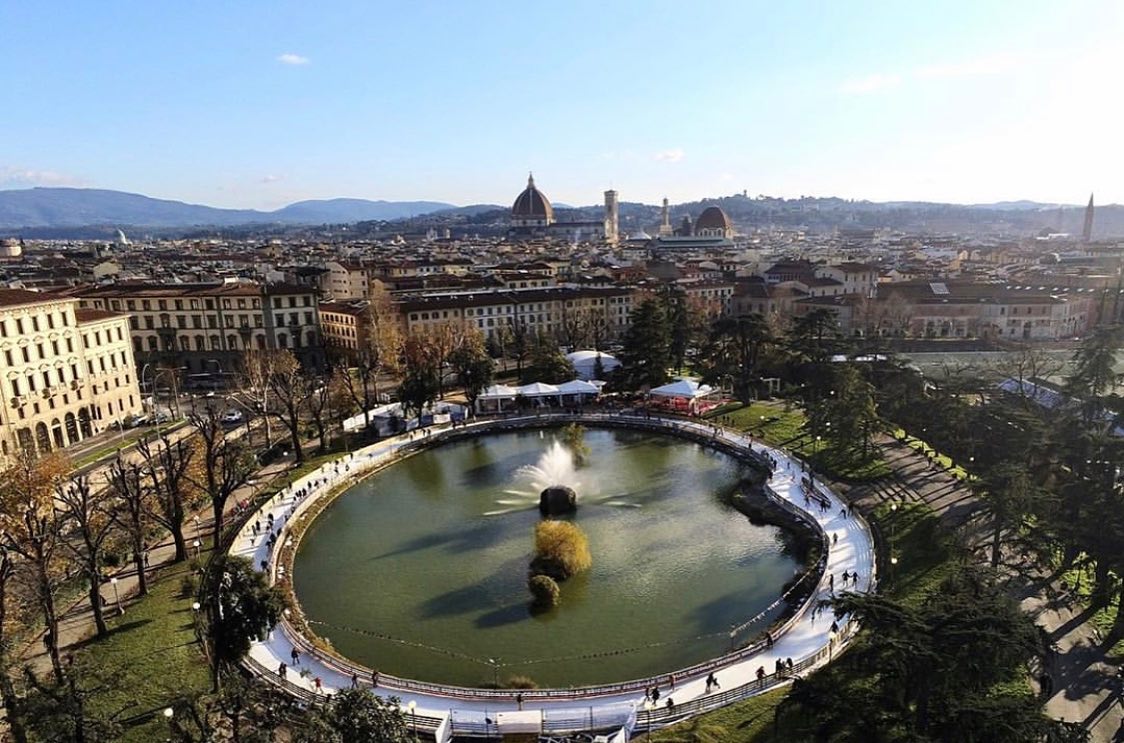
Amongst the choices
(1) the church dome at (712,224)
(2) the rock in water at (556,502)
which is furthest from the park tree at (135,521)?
(1) the church dome at (712,224)

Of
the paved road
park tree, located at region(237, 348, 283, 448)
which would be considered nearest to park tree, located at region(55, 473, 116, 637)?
park tree, located at region(237, 348, 283, 448)

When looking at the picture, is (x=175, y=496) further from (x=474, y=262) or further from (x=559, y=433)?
(x=474, y=262)

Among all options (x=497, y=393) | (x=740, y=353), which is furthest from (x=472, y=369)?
(x=740, y=353)

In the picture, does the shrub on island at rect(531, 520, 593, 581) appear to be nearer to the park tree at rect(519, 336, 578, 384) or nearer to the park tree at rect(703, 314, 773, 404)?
the park tree at rect(519, 336, 578, 384)

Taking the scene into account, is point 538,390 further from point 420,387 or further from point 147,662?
point 147,662

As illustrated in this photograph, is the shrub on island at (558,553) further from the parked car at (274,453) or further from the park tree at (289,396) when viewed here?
the parked car at (274,453)

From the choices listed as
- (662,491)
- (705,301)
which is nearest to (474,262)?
(705,301)
